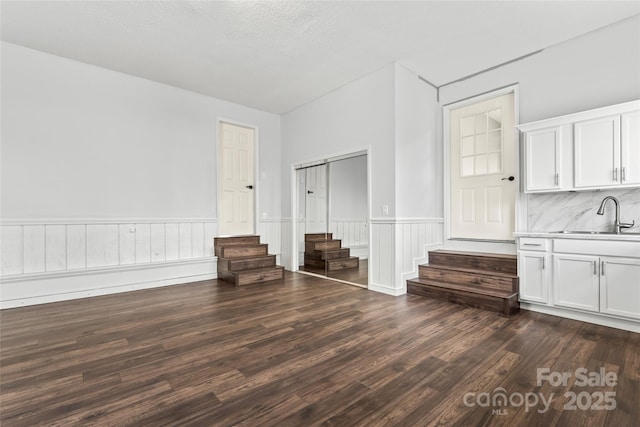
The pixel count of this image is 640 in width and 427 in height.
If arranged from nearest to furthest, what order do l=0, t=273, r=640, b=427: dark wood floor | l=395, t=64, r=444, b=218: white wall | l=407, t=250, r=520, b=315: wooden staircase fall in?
l=0, t=273, r=640, b=427: dark wood floor, l=407, t=250, r=520, b=315: wooden staircase, l=395, t=64, r=444, b=218: white wall

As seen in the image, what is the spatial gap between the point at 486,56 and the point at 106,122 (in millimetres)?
5039

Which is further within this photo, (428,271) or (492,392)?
(428,271)

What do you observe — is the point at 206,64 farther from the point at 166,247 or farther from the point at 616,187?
the point at 616,187

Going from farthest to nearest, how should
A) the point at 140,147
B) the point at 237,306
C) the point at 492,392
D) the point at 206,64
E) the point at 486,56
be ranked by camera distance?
the point at 140,147, the point at 206,64, the point at 486,56, the point at 237,306, the point at 492,392

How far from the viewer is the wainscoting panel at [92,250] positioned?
11.2ft

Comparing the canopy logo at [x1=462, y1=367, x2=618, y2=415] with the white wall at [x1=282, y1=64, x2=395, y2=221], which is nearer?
the canopy logo at [x1=462, y1=367, x2=618, y2=415]

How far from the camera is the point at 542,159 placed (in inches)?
126

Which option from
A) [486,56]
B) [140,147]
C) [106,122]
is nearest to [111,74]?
[106,122]

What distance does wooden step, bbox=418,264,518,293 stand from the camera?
130 inches

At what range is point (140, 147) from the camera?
14.0ft

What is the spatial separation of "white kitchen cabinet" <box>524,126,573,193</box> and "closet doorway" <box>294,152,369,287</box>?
6.32 feet

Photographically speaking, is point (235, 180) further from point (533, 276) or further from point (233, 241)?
point (533, 276)

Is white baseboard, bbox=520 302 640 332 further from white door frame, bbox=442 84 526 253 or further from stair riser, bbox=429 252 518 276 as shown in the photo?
white door frame, bbox=442 84 526 253

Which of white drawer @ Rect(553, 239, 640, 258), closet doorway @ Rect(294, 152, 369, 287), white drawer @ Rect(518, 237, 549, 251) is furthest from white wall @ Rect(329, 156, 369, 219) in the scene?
white drawer @ Rect(553, 239, 640, 258)
